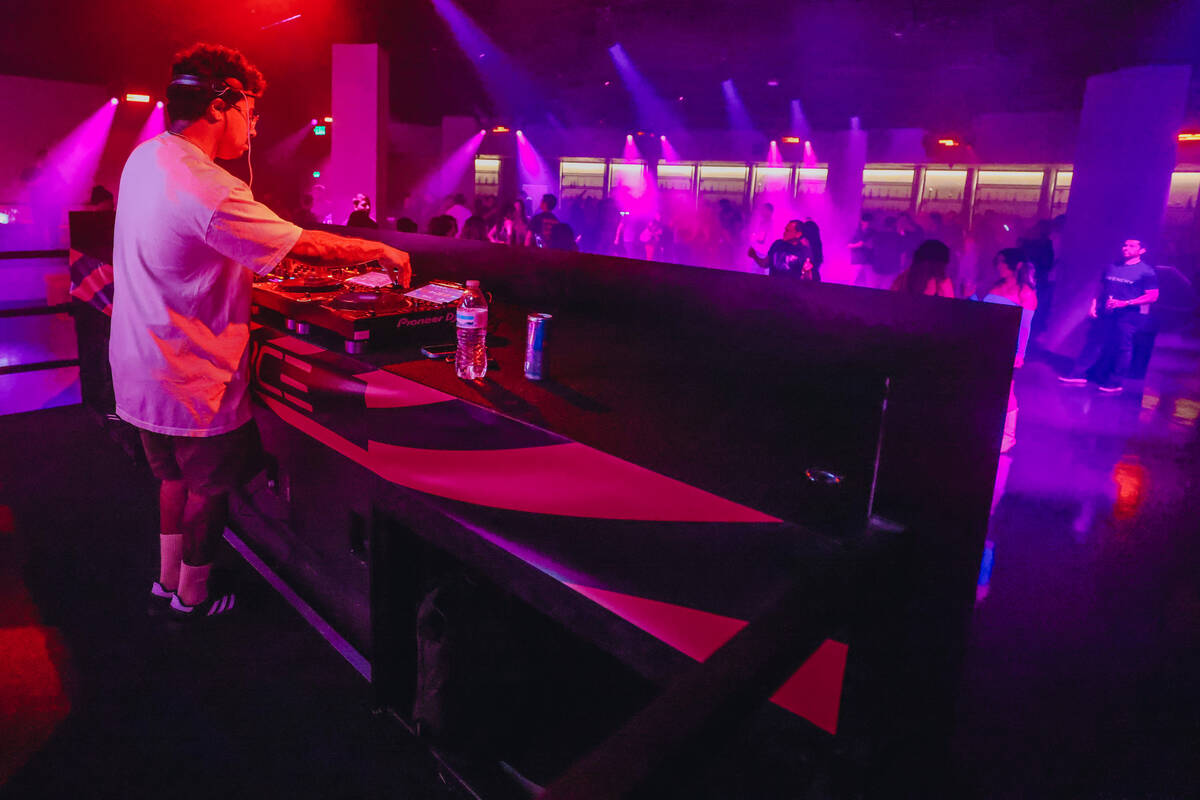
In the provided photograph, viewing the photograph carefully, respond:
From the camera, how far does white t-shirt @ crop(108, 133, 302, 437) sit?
1905 mm

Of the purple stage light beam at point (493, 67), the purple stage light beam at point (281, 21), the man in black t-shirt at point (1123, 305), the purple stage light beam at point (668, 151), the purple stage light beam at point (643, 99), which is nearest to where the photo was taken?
the man in black t-shirt at point (1123, 305)

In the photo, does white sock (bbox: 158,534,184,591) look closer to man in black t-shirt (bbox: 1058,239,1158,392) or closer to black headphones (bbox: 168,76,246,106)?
black headphones (bbox: 168,76,246,106)

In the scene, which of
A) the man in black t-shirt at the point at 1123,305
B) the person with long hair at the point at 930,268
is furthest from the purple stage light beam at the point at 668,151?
the person with long hair at the point at 930,268

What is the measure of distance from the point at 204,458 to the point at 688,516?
1.62 metres

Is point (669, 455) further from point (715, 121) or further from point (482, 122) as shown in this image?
point (482, 122)

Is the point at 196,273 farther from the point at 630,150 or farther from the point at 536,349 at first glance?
the point at 630,150

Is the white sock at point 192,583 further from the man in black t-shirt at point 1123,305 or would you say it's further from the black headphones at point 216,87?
the man in black t-shirt at point 1123,305

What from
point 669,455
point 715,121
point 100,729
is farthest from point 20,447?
point 715,121

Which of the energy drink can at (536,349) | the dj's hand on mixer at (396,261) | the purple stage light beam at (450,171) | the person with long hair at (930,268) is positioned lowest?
the energy drink can at (536,349)

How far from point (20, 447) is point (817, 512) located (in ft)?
13.8

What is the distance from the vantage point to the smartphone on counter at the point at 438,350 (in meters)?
2.10

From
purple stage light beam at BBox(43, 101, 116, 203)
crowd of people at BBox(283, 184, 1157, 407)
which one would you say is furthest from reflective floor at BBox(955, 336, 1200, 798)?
purple stage light beam at BBox(43, 101, 116, 203)

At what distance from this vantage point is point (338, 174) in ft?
23.0

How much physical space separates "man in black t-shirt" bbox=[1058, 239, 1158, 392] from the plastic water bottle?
7.09 meters
